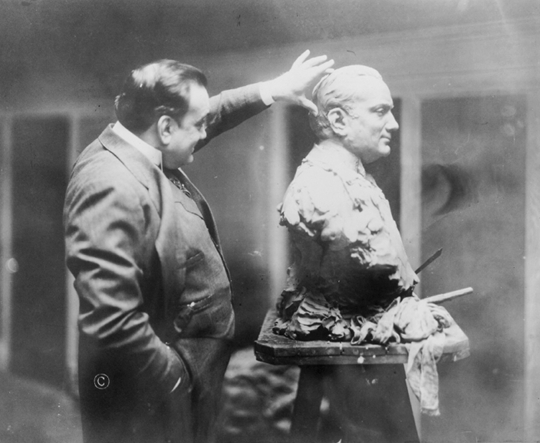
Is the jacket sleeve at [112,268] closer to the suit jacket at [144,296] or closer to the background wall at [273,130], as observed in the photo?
the suit jacket at [144,296]

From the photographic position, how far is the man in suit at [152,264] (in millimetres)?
2049

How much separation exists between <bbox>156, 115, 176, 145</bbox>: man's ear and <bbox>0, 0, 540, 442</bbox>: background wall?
0.40 meters

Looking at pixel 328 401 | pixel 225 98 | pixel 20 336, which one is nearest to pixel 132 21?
pixel 225 98

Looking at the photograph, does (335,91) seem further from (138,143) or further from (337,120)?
(138,143)

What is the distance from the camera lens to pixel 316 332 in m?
2.15

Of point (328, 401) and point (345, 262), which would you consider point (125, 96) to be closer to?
point (345, 262)

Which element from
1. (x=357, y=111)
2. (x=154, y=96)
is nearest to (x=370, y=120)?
(x=357, y=111)

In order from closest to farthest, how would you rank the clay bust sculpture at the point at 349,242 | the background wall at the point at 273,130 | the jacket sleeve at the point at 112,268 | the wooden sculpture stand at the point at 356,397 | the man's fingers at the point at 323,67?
the jacket sleeve at the point at 112,268 → the clay bust sculpture at the point at 349,242 → the wooden sculpture stand at the point at 356,397 → the man's fingers at the point at 323,67 → the background wall at the point at 273,130

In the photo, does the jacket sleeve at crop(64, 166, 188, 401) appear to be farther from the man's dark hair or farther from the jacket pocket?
the man's dark hair

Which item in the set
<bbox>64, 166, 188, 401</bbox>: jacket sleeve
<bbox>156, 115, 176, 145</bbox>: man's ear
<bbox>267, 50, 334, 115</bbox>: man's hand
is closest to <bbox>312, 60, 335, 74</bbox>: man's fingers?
<bbox>267, 50, 334, 115</bbox>: man's hand

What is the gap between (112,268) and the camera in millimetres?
2025

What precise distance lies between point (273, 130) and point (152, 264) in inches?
31.4

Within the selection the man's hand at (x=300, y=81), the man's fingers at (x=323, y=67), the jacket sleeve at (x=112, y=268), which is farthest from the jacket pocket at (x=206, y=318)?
the man's fingers at (x=323, y=67)

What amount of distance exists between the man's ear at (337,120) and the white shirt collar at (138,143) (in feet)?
2.10
